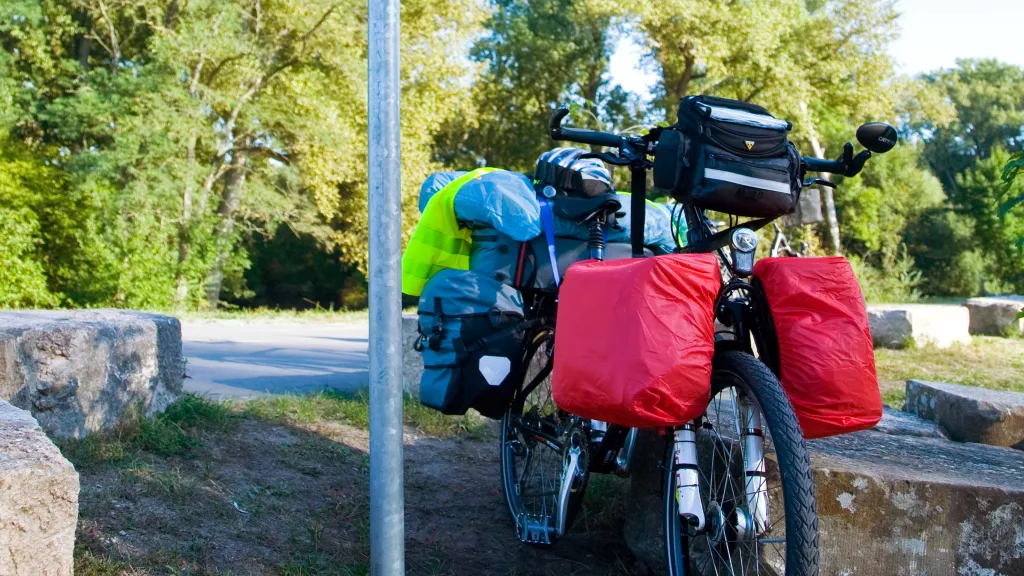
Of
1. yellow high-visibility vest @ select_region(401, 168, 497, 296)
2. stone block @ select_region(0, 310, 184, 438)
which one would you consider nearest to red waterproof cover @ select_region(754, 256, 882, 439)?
yellow high-visibility vest @ select_region(401, 168, 497, 296)

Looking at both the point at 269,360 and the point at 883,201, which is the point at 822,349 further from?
the point at 883,201

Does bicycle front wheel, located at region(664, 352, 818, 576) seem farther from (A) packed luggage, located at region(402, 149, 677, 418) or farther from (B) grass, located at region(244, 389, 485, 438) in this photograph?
(B) grass, located at region(244, 389, 485, 438)

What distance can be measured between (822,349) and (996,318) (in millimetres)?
12151

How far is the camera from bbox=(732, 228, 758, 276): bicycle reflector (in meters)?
2.62

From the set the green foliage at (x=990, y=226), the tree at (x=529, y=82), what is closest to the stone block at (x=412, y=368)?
the tree at (x=529, y=82)

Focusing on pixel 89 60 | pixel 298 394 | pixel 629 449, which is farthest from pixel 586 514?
pixel 89 60

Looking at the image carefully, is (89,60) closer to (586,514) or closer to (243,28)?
(243,28)

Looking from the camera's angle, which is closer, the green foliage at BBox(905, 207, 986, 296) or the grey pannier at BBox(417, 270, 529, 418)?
the grey pannier at BBox(417, 270, 529, 418)

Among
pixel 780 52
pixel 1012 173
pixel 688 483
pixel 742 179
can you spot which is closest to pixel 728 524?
pixel 688 483

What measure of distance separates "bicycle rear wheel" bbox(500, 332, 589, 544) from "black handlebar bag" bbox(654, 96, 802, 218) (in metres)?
1.14

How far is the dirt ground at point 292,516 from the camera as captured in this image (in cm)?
316

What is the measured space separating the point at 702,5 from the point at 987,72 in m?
44.7

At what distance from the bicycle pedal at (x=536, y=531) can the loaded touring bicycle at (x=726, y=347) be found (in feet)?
2.99

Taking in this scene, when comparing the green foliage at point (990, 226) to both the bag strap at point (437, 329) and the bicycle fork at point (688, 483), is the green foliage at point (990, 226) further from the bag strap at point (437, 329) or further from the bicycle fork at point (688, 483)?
the bicycle fork at point (688, 483)
